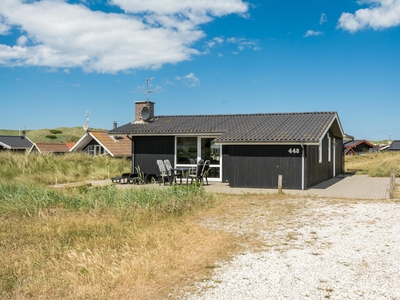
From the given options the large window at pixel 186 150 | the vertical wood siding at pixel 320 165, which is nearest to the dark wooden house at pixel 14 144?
the large window at pixel 186 150

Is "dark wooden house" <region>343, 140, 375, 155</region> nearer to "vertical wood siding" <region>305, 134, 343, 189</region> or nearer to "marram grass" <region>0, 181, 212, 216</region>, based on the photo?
"vertical wood siding" <region>305, 134, 343, 189</region>

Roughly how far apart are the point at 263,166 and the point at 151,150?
5983 mm

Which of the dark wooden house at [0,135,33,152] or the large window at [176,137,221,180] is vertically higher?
the dark wooden house at [0,135,33,152]

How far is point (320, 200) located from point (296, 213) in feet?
8.22

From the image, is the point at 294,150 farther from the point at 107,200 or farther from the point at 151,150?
the point at 107,200

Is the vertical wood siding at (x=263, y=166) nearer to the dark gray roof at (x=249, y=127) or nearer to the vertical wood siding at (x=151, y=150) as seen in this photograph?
the dark gray roof at (x=249, y=127)

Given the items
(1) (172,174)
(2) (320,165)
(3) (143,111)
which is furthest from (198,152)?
(2) (320,165)

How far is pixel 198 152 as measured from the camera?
18.6m

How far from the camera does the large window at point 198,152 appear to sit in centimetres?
1833

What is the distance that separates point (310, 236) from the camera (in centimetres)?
768

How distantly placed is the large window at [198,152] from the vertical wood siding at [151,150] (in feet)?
1.24

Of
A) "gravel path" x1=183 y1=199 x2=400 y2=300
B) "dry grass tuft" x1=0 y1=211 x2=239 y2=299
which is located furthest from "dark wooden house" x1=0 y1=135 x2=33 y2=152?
"gravel path" x1=183 y1=199 x2=400 y2=300

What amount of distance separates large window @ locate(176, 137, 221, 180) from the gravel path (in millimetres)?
9400

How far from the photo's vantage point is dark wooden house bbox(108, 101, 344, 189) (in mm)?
15508
